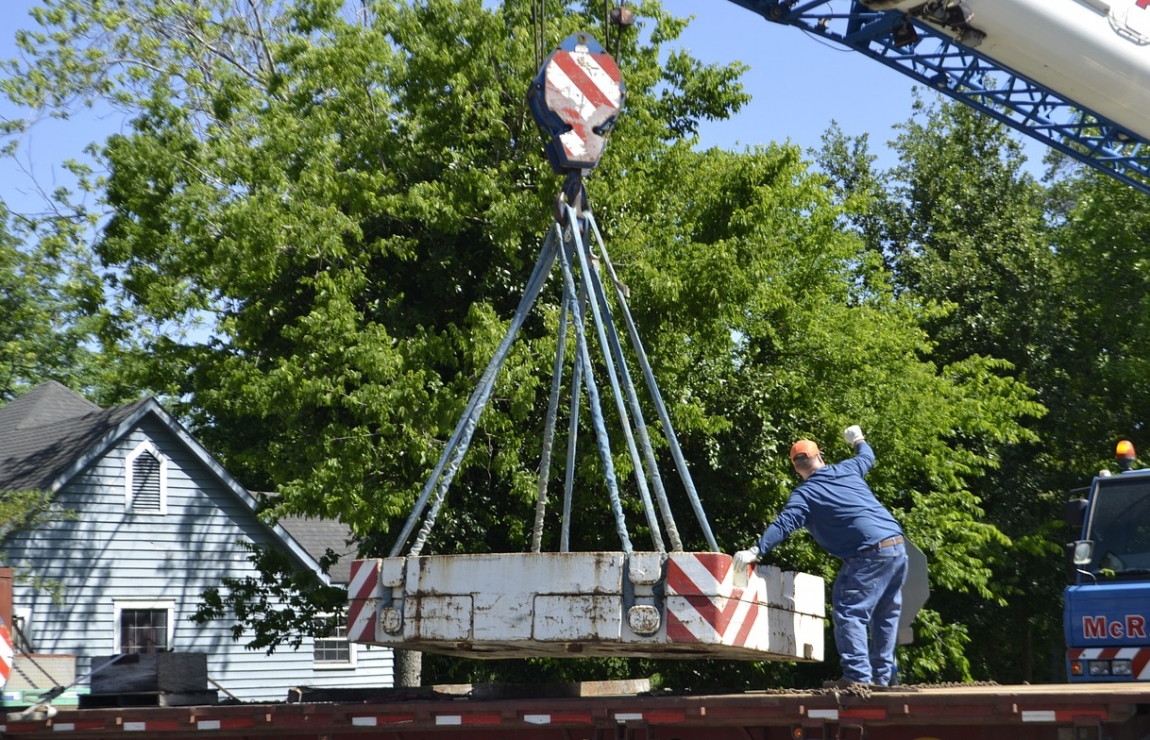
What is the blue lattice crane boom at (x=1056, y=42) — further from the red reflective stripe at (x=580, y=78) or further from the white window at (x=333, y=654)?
the white window at (x=333, y=654)

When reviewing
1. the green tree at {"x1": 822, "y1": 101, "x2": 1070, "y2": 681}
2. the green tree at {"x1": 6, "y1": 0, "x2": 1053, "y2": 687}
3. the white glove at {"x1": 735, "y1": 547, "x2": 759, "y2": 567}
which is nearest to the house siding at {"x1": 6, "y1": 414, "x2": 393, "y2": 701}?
the green tree at {"x1": 6, "y1": 0, "x2": 1053, "y2": 687}

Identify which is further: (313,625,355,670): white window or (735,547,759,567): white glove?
(313,625,355,670): white window

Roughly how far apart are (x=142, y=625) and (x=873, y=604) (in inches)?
674

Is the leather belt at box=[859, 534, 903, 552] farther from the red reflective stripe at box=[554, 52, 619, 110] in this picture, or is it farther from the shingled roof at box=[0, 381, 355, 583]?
the shingled roof at box=[0, 381, 355, 583]

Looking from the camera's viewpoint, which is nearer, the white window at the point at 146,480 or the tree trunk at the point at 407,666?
the tree trunk at the point at 407,666

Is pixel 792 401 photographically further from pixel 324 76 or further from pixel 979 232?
pixel 979 232

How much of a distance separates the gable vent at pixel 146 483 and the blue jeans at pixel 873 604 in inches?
669

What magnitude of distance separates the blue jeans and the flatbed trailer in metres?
0.43

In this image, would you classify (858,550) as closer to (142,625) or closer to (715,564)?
(715,564)

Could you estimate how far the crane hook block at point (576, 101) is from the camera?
330 inches

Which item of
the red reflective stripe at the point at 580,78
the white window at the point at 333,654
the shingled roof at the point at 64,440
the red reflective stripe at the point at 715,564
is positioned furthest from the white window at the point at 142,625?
the red reflective stripe at the point at 715,564

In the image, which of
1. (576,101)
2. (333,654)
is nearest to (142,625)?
(333,654)

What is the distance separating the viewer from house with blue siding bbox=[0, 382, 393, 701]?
20.7 metres

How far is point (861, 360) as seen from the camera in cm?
1745
